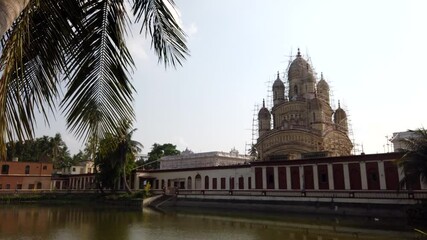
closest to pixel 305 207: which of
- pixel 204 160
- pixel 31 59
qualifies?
pixel 204 160

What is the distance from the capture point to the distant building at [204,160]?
55.5 metres

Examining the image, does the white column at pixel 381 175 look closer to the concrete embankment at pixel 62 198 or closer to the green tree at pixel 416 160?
the green tree at pixel 416 160

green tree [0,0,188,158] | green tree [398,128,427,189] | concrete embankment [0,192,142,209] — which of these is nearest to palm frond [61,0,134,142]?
green tree [0,0,188,158]

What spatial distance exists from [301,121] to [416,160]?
101ft

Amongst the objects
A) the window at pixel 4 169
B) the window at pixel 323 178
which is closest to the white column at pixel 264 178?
the window at pixel 323 178

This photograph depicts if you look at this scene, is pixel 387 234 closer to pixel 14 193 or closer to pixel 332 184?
pixel 332 184

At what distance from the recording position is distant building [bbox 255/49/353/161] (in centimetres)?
4741

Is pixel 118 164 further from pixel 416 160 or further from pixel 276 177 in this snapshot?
pixel 416 160

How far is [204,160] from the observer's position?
55.8 metres

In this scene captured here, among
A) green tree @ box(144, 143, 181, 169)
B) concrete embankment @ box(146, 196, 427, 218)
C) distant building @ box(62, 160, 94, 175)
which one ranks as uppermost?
green tree @ box(144, 143, 181, 169)

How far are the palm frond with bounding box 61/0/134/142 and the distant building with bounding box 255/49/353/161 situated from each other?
36.7 metres

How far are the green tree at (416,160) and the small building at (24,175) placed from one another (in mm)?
51402

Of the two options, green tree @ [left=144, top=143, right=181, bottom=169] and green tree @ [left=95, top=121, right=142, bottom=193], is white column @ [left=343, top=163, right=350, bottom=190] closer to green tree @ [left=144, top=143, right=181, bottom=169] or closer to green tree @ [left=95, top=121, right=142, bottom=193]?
green tree @ [left=95, top=121, right=142, bottom=193]

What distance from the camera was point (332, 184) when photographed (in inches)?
1249
